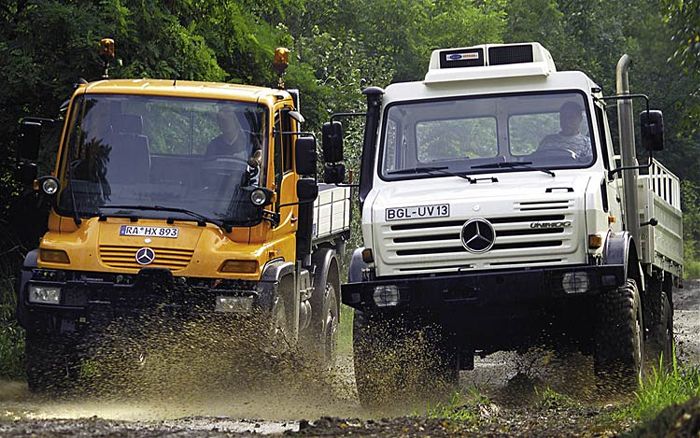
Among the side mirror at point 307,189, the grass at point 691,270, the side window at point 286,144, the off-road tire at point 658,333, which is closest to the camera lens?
the side mirror at point 307,189

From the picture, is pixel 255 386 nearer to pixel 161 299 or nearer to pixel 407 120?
pixel 161 299

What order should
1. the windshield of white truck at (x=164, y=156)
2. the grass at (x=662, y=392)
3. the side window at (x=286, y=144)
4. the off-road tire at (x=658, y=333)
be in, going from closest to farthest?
the grass at (x=662, y=392), the windshield of white truck at (x=164, y=156), the side window at (x=286, y=144), the off-road tire at (x=658, y=333)

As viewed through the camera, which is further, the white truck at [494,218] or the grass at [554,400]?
the white truck at [494,218]

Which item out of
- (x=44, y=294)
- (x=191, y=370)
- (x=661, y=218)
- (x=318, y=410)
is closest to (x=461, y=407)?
(x=318, y=410)

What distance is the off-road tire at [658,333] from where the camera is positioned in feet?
41.8

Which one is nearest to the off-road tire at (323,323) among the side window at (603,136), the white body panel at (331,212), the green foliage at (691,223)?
the white body panel at (331,212)

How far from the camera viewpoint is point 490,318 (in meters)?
9.99

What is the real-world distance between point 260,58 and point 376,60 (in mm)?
17545

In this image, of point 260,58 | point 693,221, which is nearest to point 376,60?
point 693,221

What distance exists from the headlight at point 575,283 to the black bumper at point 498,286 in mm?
23

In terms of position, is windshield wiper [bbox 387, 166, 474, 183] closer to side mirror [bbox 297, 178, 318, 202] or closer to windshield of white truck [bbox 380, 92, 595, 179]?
windshield of white truck [bbox 380, 92, 595, 179]

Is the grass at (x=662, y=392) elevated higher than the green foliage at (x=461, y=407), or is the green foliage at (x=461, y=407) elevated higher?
the grass at (x=662, y=392)

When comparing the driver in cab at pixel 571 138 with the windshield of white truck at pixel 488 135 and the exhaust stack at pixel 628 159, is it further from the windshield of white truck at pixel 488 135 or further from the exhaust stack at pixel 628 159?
the exhaust stack at pixel 628 159

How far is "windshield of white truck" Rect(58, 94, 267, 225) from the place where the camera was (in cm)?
1076
